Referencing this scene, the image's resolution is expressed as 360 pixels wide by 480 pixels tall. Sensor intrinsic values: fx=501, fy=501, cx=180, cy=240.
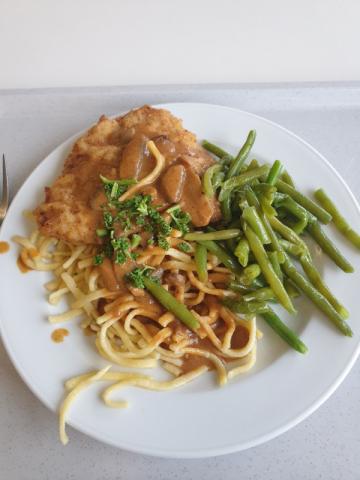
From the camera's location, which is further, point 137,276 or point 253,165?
point 253,165

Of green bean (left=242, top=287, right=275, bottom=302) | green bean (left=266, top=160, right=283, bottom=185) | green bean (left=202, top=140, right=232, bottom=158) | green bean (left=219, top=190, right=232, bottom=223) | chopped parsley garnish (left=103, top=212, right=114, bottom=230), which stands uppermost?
green bean (left=202, top=140, right=232, bottom=158)

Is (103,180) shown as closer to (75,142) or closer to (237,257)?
(75,142)

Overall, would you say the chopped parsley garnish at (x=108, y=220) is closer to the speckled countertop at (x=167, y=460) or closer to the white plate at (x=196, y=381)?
the white plate at (x=196, y=381)

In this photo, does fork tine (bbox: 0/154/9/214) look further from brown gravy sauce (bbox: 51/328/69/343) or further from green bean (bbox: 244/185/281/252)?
green bean (bbox: 244/185/281/252)

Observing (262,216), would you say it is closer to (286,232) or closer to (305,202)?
(286,232)

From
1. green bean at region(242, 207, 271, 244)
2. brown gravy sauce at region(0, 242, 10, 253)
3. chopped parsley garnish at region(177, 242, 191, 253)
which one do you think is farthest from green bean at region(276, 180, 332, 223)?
brown gravy sauce at region(0, 242, 10, 253)

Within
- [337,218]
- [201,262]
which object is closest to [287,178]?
[337,218]

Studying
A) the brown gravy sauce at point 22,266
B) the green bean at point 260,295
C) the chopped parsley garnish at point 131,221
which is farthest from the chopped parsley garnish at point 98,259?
the green bean at point 260,295
